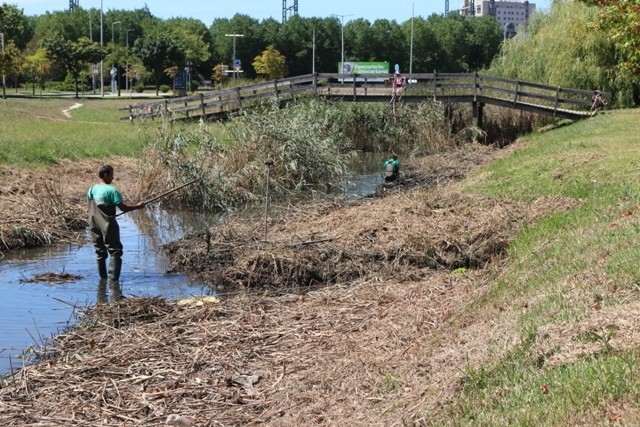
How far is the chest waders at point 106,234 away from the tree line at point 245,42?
63.2m

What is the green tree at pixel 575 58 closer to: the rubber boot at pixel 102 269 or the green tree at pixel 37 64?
the rubber boot at pixel 102 269

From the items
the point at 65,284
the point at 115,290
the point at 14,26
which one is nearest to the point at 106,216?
the point at 115,290

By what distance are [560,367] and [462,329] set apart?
87.4 inches

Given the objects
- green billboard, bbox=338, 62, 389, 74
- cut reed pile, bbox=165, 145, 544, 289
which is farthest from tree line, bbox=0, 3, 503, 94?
cut reed pile, bbox=165, 145, 544, 289

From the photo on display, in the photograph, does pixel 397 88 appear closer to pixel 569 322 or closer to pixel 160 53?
pixel 569 322

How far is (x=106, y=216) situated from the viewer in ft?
41.6

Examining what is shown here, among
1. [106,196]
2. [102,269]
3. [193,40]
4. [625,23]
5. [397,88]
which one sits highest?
[193,40]

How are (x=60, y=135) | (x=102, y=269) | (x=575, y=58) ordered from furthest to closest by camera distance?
1. (x=575, y=58)
2. (x=60, y=135)
3. (x=102, y=269)

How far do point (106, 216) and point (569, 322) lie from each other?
782cm

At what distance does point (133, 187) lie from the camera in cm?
2186

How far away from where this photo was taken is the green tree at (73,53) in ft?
227

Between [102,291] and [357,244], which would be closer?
[102,291]

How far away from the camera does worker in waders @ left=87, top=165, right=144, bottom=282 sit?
495 inches

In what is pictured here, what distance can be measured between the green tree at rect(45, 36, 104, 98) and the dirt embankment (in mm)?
59067
